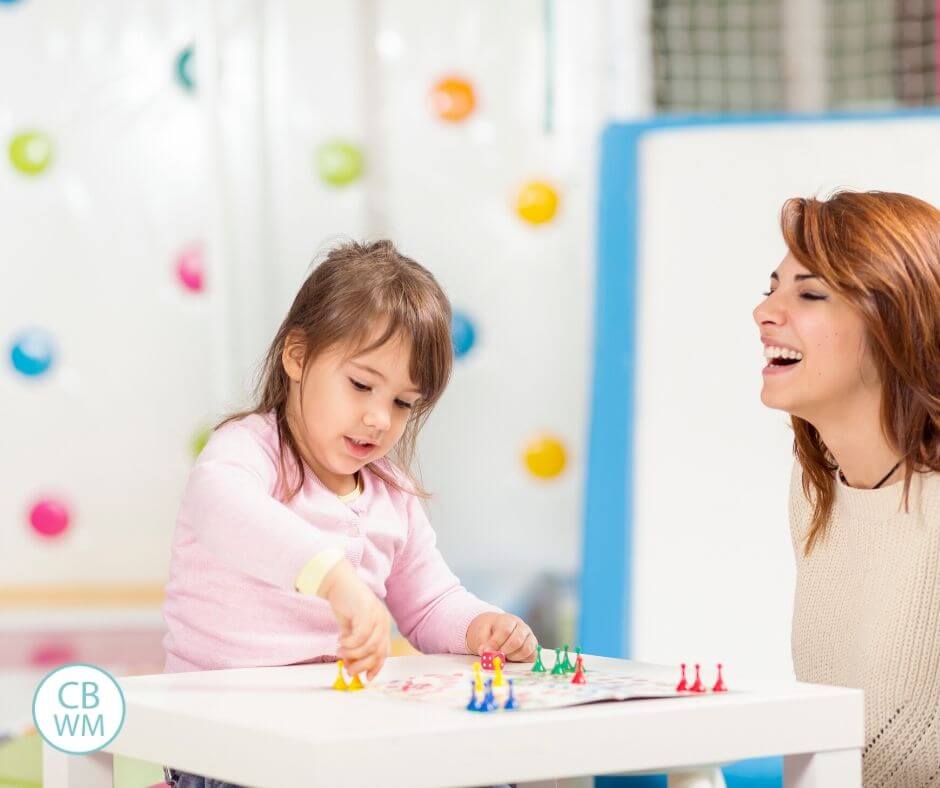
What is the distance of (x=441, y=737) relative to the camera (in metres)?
0.68

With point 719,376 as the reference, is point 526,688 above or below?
below

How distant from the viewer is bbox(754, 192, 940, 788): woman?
1.05m

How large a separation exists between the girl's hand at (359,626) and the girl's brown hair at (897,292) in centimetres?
48

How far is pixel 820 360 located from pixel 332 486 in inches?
17.3

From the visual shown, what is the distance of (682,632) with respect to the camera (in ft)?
5.39

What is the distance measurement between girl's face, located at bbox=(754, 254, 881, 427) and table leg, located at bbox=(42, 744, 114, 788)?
0.61m

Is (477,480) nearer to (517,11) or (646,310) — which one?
(646,310)

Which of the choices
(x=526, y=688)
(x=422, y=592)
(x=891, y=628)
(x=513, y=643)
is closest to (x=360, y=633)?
(x=526, y=688)

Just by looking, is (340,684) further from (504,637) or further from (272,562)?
(504,637)

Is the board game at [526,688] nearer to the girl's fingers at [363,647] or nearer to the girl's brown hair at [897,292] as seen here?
the girl's fingers at [363,647]

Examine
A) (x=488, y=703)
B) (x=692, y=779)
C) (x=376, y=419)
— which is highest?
(x=376, y=419)

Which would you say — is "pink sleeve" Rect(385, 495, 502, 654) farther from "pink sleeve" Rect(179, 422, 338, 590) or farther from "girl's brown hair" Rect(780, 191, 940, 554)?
"girl's brown hair" Rect(780, 191, 940, 554)

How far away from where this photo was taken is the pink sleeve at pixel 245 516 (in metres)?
0.90

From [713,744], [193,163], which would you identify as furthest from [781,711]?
[193,163]
